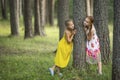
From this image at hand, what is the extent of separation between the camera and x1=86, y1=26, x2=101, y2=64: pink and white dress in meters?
11.3

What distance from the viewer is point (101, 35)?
1286 cm

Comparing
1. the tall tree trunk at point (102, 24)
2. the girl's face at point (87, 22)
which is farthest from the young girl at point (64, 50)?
the tall tree trunk at point (102, 24)

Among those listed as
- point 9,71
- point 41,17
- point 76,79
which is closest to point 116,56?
point 76,79

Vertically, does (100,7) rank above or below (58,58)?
above

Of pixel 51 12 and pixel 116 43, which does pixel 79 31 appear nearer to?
pixel 116 43

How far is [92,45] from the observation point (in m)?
11.4

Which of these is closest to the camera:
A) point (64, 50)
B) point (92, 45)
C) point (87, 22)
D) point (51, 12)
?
point (87, 22)

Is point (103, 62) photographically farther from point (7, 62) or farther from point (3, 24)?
point (3, 24)

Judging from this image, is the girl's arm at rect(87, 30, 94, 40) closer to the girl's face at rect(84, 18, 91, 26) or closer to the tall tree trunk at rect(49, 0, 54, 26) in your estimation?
the girl's face at rect(84, 18, 91, 26)

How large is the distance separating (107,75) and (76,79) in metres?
1.16

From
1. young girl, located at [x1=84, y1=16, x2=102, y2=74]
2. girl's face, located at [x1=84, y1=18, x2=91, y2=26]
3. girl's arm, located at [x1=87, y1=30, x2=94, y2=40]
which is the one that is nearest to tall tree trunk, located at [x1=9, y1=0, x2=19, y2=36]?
young girl, located at [x1=84, y1=16, x2=102, y2=74]

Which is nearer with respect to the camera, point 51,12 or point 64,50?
point 64,50

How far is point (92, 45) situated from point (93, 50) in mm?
177

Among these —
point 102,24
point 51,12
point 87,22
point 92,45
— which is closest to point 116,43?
point 87,22
